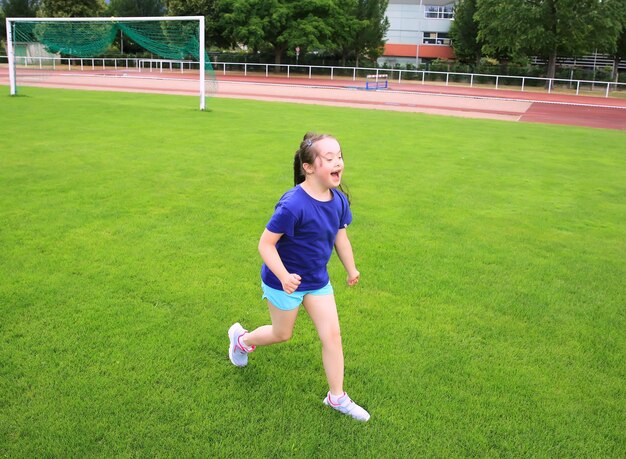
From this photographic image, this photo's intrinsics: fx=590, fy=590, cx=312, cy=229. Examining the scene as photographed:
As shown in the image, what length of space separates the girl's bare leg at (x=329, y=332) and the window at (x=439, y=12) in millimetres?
66682

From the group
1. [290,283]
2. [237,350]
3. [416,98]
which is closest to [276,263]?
[290,283]

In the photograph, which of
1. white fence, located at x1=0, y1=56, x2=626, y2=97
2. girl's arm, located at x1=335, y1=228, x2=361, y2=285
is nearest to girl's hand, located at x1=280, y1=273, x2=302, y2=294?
girl's arm, located at x1=335, y1=228, x2=361, y2=285

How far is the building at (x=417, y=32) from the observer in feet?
209

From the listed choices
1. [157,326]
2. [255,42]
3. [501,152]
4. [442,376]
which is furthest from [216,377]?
[255,42]

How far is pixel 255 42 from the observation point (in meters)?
44.7

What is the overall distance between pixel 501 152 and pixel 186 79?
26808 mm

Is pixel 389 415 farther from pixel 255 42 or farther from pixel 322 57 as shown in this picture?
pixel 322 57

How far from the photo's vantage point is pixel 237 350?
3703 mm

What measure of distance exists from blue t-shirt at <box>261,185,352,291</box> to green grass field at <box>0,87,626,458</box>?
78cm

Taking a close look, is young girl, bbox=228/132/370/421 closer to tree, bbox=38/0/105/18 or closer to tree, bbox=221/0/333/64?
tree, bbox=221/0/333/64

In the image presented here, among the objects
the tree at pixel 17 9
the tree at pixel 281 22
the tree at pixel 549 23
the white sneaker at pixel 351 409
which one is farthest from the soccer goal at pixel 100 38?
the tree at pixel 17 9

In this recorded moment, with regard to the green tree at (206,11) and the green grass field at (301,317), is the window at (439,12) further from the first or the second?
the green grass field at (301,317)

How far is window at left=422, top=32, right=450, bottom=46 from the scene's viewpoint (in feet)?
213

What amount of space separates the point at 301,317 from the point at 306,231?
1.54 meters
